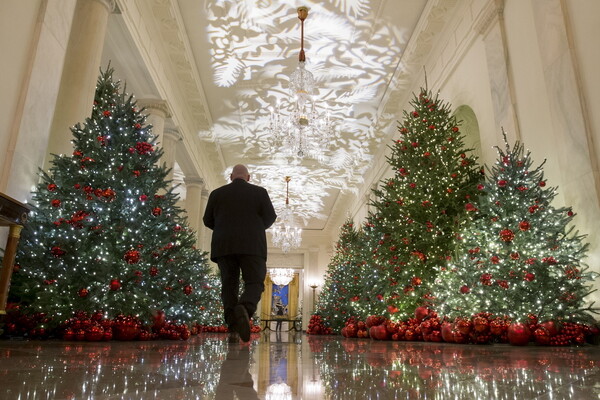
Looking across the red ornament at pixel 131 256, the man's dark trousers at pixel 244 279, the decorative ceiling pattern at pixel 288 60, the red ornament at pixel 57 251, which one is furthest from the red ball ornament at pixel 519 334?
the decorative ceiling pattern at pixel 288 60

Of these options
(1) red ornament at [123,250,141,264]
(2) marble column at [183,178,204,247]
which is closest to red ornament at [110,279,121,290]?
(1) red ornament at [123,250,141,264]

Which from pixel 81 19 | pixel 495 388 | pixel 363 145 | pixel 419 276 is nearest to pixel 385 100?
pixel 363 145

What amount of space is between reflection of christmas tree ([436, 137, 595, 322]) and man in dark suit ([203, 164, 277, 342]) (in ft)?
7.12

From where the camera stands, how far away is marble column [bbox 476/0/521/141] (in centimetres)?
588

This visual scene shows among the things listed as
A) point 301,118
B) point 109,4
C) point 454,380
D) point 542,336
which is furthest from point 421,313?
point 109,4

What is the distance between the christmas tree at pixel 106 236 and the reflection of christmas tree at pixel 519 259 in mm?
3004

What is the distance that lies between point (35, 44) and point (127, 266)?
2411 millimetres

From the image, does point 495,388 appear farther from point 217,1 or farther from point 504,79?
point 217,1

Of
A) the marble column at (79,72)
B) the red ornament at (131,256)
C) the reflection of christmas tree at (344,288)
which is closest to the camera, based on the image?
the red ornament at (131,256)

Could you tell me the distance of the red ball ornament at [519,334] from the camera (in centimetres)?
388

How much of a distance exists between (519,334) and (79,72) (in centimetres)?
542

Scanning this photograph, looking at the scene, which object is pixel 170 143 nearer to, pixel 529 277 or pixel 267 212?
pixel 267 212

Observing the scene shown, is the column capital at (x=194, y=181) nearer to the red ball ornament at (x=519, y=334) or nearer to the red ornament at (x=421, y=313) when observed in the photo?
the red ornament at (x=421, y=313)

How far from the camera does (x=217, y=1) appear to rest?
7.68 meters
